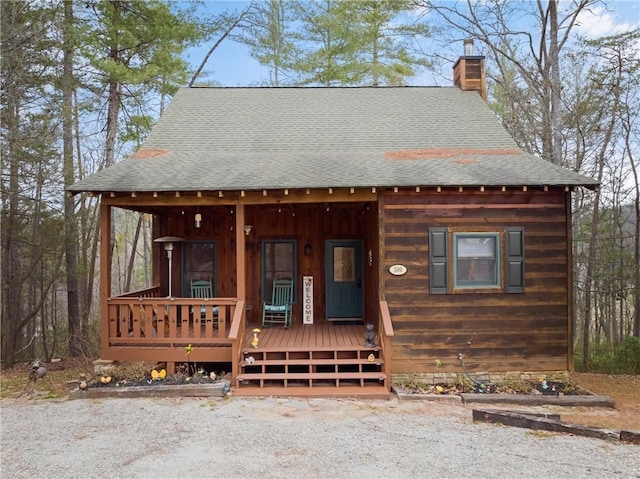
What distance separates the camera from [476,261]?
22.5ft

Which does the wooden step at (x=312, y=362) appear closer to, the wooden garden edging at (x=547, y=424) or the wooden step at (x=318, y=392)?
the wooden step at (x=318, y=392)

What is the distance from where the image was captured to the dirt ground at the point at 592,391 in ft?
18.0

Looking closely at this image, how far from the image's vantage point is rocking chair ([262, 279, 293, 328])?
8.34 meters

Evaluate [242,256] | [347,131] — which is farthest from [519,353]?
[347,131]

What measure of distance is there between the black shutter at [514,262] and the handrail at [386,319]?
1922mm

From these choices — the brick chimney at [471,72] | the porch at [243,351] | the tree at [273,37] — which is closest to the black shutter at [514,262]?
the porch at [243,351]

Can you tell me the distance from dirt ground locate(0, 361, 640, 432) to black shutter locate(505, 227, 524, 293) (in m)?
1.77

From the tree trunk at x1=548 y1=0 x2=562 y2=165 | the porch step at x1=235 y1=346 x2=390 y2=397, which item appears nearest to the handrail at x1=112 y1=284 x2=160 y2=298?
the porch step at x1=235 y1=346 x2=390 y2=397

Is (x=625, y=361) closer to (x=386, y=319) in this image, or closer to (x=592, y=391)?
(x=592, y=391)

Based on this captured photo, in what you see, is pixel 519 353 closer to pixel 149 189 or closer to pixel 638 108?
pixel 149 189

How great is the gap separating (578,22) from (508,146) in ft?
20.1

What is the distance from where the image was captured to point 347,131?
346 inches

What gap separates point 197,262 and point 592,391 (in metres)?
7.56

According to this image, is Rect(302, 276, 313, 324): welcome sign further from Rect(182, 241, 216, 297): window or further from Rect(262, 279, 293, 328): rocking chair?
Rect(182, 241, 216, 297): window
